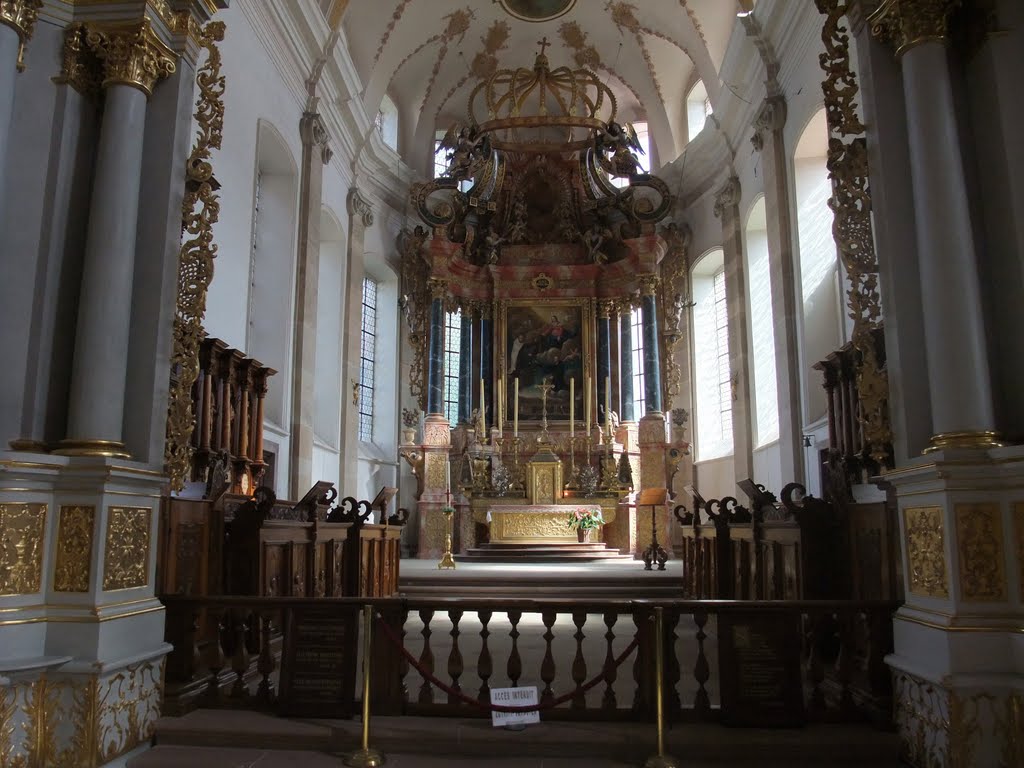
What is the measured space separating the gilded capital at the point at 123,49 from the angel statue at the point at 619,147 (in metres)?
11.3

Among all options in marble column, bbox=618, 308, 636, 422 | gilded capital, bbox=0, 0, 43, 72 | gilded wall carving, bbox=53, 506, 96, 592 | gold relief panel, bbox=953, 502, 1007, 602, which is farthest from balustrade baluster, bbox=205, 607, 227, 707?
marble column, bbox=618, 308, 636, 422

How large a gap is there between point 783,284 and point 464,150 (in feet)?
22.6

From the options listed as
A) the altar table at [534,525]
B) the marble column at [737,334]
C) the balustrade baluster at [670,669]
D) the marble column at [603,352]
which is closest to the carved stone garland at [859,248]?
the balustrade baluster at [670,669]

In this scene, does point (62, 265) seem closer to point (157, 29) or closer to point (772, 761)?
point (157, 29)

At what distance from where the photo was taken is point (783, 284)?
1148 cm

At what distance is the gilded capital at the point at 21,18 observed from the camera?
4.32 m

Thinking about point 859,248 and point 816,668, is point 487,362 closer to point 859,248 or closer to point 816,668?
point 859,248

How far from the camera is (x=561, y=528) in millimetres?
14680

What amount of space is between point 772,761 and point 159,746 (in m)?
3.27

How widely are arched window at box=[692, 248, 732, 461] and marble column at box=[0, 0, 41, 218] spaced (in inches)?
523

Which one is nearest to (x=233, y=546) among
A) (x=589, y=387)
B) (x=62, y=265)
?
(x=62, y=265)

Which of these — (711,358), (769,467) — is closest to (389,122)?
(711,358)

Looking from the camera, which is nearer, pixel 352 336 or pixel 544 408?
pixel 352 336

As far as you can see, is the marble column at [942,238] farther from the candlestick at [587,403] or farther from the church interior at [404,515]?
the candlestick at [587,403]
